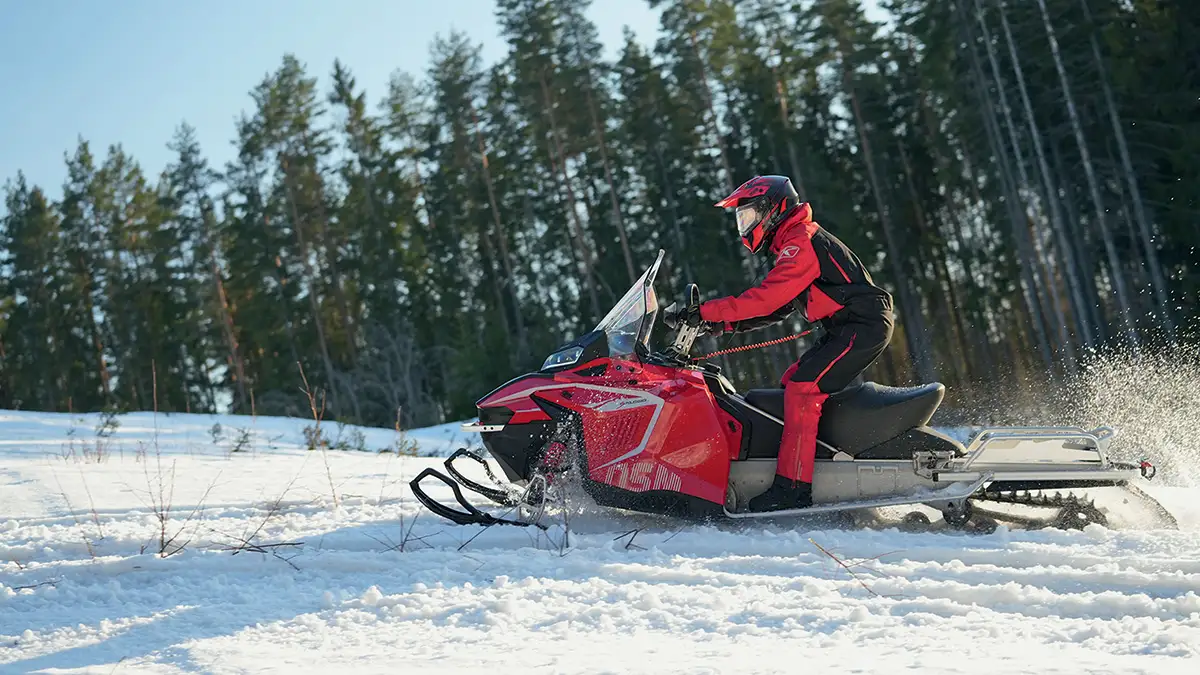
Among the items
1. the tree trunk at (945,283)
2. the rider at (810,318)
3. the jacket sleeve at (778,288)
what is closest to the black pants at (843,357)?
the rider at (810,318)

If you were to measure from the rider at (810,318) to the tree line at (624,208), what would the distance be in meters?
17.3

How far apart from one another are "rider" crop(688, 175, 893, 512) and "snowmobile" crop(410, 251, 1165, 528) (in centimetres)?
11

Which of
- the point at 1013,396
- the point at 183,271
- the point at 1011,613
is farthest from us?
the point at 183,271

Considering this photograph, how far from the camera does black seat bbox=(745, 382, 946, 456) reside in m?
5.28

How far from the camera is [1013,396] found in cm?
1827

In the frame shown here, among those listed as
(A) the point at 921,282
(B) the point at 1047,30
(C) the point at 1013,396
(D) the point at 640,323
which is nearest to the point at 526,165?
(A) the point at 921,282

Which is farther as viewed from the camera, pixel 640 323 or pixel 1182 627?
pixel 640 323

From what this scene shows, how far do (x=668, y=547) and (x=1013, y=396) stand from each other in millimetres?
15313

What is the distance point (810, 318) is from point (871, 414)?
617 millimetres

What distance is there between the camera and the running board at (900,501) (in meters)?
A: 5.15

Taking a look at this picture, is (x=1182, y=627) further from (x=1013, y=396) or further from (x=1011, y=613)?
(x=1013, y=396)

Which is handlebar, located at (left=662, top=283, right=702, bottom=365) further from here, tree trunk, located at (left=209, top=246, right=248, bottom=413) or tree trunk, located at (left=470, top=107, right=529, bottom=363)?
tree trunk, located at (left=209, top=246, right=248, bottom=413)

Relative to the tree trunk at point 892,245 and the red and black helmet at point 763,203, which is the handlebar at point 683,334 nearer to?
the red and black helmet at point 763,203

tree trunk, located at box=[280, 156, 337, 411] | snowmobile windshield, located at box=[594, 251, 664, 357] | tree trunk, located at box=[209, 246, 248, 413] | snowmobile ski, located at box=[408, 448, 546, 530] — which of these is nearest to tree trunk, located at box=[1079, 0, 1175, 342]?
snowmobile windshield, located at box=[594, 251, 664, 357]
